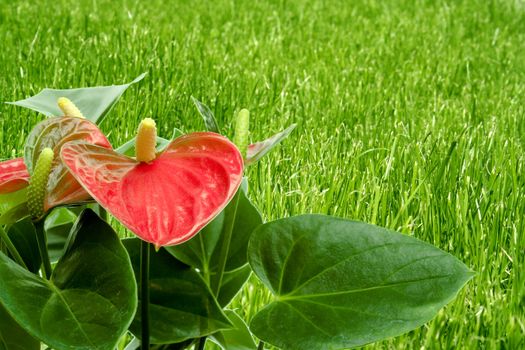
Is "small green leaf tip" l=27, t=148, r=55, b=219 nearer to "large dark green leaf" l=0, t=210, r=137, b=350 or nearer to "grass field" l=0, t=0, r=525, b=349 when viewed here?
"large dark green leaf" l=0, t=210, r=137, b=350

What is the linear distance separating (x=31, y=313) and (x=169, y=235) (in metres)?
0.13

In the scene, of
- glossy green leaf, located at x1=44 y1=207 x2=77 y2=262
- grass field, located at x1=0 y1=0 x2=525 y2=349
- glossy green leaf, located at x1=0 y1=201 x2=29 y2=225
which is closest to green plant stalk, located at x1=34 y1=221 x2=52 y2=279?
glossy green leaf, located at x1=0 y1=201 x2=29 y2=225

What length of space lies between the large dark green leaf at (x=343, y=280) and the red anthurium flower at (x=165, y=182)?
4.5 inches

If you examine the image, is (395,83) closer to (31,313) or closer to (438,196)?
(438,196)

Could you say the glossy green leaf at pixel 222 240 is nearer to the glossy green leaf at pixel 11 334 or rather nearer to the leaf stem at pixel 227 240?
the leaf stem at pixel 227 240

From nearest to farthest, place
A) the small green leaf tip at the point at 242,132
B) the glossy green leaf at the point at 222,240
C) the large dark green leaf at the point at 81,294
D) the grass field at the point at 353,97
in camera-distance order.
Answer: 1. the large dark green leaf at the point at 81,294
2. the small green leaf tip at the point at 242,132
3. the glossy green leaf at the point at 222,240
4. the grass field at the point at 353,97

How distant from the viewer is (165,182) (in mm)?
760

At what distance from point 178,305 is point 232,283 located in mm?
98

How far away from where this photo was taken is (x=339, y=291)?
84cm

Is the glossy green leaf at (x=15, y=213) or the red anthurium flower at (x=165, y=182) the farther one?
the glossy green leaf at (x=15, y=213)

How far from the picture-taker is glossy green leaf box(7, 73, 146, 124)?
98 cm

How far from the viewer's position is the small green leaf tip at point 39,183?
77 centimetres

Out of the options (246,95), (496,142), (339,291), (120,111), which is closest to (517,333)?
(339,291)

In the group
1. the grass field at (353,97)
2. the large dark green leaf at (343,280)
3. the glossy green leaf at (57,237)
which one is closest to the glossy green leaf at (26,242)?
the glossy green leaf at (57,237)
